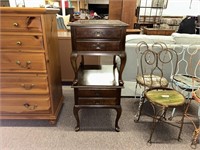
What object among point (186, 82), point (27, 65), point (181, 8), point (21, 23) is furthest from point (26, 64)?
point (181, 8)

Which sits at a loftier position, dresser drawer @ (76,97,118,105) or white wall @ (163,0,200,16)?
white wall @ (163,0,200,16)

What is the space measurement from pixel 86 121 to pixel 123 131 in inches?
17.5

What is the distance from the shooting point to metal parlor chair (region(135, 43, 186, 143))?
150 cm

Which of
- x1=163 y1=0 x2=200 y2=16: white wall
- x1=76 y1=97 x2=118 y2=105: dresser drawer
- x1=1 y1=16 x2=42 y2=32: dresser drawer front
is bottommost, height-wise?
x1=76 y1=97 x2=118 y2=105: dresser drawer

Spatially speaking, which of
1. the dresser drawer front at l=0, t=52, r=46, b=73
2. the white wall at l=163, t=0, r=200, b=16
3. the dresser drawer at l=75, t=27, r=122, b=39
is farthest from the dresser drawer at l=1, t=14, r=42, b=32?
the white wall at l=163, t=0, r=200, b=16

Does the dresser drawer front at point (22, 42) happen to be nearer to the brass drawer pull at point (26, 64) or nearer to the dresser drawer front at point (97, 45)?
the brass drawer pull at point (26, 64)

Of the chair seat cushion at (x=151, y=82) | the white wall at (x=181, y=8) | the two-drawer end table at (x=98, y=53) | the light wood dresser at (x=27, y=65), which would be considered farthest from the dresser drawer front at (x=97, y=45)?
the white wall at (x=181, y=8)

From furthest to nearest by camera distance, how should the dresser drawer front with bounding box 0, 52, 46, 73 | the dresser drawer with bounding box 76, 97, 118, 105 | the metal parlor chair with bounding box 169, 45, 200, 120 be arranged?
the metal parlor chair with bounding box 169, 45, 200, 120
the dresser drawer with bounding box 76, 97, 118, 105
the dresser drawer front with bounding box 0, 52, 46, 73

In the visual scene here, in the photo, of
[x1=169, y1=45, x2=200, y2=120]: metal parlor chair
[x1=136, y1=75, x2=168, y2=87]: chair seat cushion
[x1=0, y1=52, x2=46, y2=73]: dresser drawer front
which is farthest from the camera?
[x1=169, y1=45, x2=200, y2=120]: metal parlor chair

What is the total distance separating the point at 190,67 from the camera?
2.21 metres

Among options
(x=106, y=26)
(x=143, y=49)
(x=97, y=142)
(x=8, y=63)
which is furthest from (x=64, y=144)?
(x=143, y=49)

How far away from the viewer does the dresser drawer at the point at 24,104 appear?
168 cm

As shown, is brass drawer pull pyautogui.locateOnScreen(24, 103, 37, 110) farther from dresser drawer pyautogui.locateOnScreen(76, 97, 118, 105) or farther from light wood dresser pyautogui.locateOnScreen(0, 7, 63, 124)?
dresser drawer pyautogui.locateOnScreen(76, 97, 118, 105)

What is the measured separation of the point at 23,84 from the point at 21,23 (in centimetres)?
59
